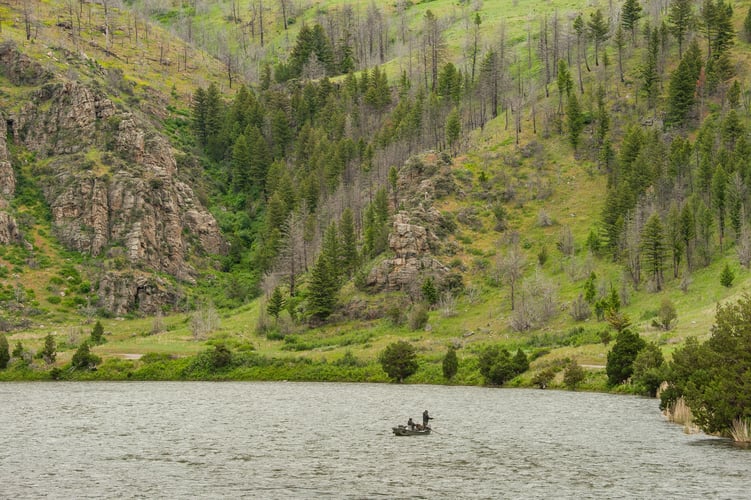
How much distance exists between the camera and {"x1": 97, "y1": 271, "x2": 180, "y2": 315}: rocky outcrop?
148500 mm

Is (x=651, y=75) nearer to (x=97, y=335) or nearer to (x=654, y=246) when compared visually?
(x=654, y=246)

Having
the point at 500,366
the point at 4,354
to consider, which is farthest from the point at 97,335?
the point at 500,366

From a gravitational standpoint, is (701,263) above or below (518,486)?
above

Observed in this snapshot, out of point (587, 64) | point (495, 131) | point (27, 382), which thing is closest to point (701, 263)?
point (495, 131)

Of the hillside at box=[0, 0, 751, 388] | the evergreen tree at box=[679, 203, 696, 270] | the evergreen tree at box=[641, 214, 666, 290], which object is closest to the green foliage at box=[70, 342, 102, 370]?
the hillside at box=[0, 0, 751, 388]

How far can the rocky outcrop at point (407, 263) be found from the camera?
135750 millimetres

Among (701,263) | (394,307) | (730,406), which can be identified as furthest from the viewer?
(394,307)

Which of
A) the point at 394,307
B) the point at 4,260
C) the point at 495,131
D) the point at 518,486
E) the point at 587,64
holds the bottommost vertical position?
the point at 518,486

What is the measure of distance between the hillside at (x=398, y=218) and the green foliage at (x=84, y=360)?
2.21 meters

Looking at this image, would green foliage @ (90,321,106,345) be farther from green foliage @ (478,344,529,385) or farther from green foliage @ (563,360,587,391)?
green foliage @ (563,360,587,391)

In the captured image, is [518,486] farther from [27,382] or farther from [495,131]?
[495,131]

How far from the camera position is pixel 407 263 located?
137 meters

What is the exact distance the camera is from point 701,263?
4589 inches

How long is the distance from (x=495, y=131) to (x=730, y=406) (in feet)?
432
